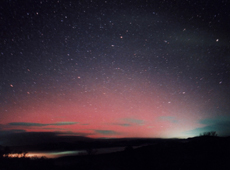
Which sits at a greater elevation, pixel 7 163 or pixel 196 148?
pixel 196 148

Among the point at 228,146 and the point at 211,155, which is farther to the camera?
the point at 228,146

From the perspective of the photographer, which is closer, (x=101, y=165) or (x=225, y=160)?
(x=225, y=160)

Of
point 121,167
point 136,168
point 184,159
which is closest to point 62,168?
point 121,167

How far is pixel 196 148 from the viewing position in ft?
30.2

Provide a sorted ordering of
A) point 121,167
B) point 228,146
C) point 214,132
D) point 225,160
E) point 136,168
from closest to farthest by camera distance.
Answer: point 225,160
point 136,168
point 121,167
point 228,146
point 214,132

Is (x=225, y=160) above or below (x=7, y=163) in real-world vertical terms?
above

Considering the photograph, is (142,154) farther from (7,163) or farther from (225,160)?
(7,163)

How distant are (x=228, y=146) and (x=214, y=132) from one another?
589 centimetres

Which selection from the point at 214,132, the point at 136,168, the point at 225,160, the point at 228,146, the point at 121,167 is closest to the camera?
the point at 225,160

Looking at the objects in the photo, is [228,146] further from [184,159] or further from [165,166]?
[165,166]

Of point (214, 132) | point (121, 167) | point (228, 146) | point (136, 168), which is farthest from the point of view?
point (214, 132)

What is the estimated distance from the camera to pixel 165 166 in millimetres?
7305

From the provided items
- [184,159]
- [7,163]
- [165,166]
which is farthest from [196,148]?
[7,163]

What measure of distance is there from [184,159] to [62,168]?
687cm
